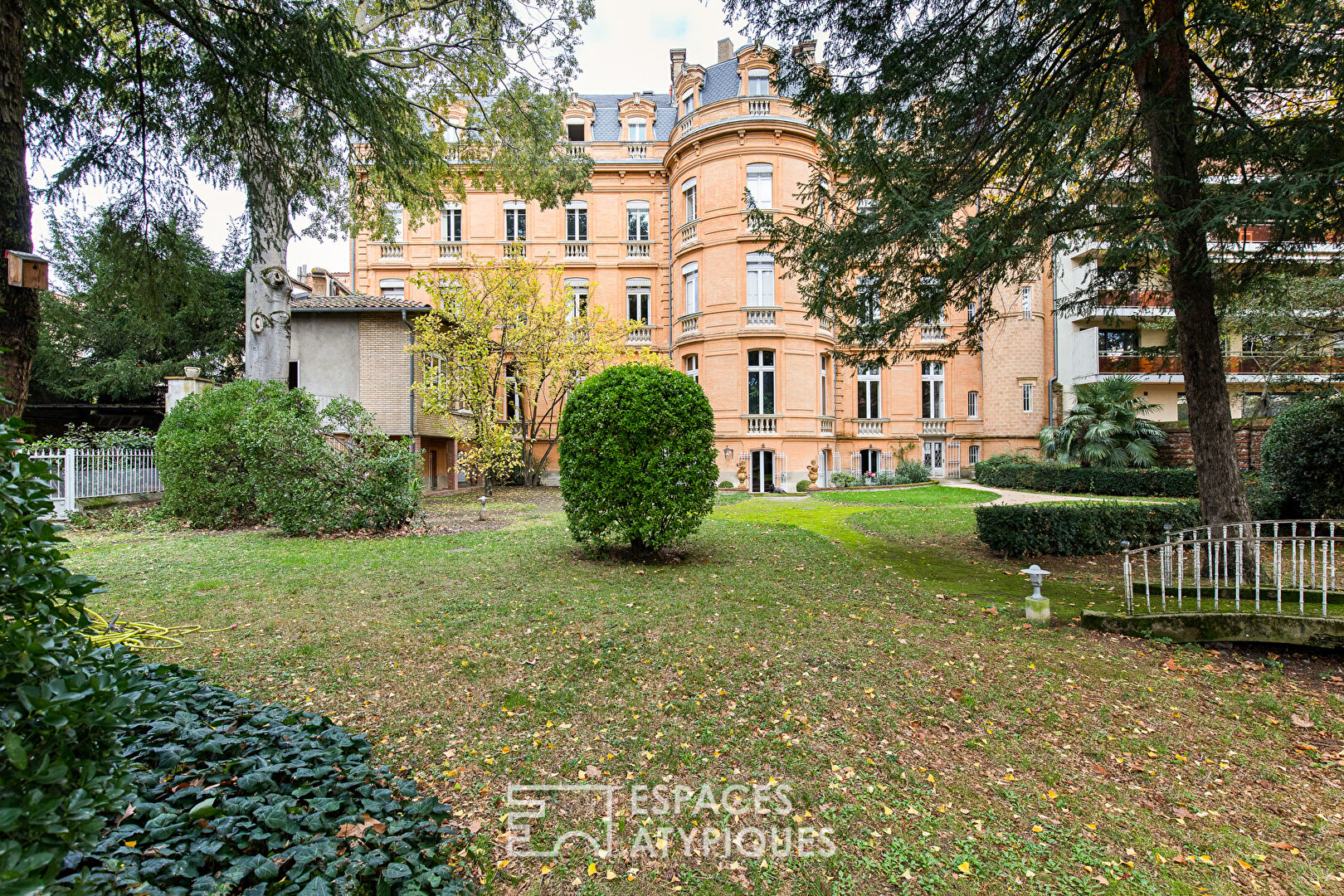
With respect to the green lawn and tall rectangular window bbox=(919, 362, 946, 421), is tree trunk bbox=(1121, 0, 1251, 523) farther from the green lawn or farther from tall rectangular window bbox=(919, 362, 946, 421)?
tall rectangular window bbox=(919, 362, 946, 421)

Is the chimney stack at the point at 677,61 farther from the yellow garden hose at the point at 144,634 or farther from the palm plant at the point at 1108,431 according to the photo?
the yellow garden hose at the point at 144,634

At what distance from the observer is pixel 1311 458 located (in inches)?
322

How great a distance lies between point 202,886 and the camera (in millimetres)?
1853

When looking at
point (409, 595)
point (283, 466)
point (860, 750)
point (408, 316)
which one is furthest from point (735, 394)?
point (860, 750)

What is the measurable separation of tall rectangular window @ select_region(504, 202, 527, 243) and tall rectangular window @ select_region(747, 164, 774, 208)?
31.2 feet

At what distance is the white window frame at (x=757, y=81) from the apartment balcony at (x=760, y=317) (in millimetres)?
7598

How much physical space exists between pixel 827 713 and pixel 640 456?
394 centimetres

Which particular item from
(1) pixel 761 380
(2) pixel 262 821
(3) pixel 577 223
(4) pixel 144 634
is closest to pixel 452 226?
(3) pixel 577 223

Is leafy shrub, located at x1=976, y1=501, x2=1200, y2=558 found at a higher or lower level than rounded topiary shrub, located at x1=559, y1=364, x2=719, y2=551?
lower

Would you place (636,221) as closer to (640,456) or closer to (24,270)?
(640,456)

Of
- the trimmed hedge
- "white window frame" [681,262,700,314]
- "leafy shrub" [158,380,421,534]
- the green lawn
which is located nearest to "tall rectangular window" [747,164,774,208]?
"white window frame" [681,262,700,314]

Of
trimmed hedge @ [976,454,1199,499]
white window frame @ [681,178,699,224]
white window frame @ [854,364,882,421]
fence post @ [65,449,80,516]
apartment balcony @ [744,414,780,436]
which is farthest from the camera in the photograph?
white window frame @ [854,364,882,421]

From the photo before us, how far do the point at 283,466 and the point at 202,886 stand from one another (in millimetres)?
9449

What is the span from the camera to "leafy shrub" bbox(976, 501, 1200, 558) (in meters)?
7.88
